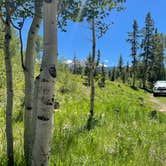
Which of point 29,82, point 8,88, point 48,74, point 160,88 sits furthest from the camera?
point 160,88

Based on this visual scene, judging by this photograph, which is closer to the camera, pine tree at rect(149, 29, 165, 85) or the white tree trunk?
the white tree trunk

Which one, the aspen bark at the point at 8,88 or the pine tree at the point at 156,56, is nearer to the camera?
the aspen bark at the point at 8,88

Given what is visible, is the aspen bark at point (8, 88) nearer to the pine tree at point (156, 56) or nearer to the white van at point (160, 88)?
the white van at point (160, 88)

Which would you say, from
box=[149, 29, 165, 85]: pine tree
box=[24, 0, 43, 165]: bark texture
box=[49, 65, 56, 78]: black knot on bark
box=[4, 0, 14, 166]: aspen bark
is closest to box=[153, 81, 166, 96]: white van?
box=[149, 29, 165, 85]: pine tree

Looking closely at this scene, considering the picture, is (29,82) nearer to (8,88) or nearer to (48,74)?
(8,88)

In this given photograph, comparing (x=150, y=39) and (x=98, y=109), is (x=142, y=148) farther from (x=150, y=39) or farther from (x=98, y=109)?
(x=150, y=39)

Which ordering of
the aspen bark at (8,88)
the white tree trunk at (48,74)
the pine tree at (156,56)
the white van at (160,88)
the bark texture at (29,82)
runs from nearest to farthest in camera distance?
the white tree trunk at (48,74)
the aspen bark at (8,88)
the bark texture at (29,82)
the white van at (160,88)
the pine tree at (156,56)

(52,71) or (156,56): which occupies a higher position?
(156,56)

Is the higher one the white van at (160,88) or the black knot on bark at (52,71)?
the black knot on bark at (52,71)

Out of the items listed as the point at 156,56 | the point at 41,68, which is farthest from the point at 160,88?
the point at 41,68

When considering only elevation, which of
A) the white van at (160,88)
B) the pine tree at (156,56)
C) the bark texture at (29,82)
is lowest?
the white van at (160,88)

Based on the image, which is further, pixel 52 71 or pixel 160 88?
pixel 160 88

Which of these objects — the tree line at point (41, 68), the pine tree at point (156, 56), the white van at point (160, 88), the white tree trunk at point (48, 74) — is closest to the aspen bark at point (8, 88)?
the tree line at point (41, 68)

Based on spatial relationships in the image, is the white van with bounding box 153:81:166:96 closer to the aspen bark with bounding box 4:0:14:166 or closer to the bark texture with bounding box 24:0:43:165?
the bark texture with bounding box 24:0:43:165
